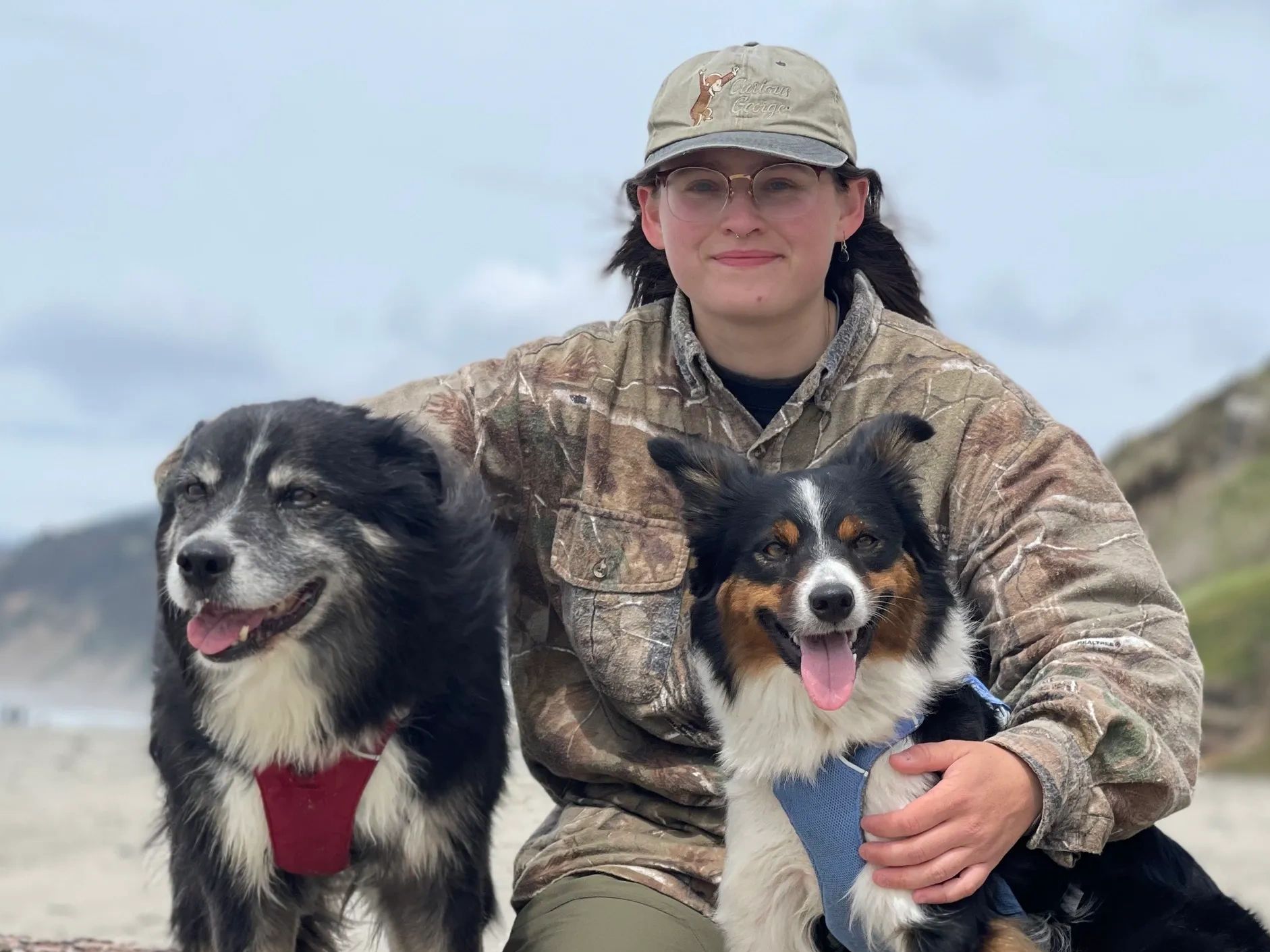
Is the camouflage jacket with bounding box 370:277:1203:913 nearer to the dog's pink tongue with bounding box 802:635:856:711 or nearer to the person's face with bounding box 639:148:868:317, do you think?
the person's face with bounding box 639:148:868:317

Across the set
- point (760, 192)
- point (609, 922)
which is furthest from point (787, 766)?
point (760, 192)

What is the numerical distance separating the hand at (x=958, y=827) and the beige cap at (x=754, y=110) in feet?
5.03

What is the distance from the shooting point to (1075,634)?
10.8 feet

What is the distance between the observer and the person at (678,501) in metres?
3.36

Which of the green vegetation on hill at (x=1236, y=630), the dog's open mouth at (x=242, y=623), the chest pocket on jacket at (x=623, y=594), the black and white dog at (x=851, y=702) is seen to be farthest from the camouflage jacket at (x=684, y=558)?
the green vegetation on hill at (x=1236, y=630)

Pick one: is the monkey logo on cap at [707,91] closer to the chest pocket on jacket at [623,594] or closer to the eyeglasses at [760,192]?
the eyeglasses at [760,192]

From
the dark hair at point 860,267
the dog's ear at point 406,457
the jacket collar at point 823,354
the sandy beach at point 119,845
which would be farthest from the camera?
the sandy beach at point 119,845

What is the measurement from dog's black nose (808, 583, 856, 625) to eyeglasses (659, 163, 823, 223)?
1.15 m

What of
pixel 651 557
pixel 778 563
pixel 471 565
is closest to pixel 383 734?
pixel 471 565

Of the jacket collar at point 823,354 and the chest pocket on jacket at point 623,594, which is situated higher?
the jacket collar at point 823,354

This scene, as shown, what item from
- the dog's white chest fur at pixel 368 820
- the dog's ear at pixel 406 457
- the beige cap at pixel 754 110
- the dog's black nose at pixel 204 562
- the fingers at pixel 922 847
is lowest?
the dog's white chest fur at pixel 368 820

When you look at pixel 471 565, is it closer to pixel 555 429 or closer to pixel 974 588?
pixel 555 429

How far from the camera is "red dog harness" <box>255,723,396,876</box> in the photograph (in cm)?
339

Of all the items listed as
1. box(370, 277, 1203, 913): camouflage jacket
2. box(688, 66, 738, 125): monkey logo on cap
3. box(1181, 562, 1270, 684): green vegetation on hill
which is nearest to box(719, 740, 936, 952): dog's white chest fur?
box(370, 277, 1203, 913): camouflage jacket
